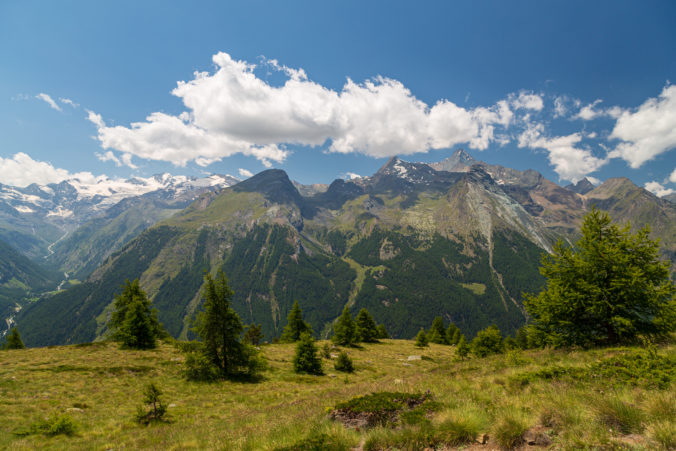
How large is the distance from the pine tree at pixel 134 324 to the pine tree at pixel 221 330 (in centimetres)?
1238

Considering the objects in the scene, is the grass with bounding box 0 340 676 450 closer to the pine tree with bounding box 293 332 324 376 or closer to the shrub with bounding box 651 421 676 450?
the shrub with bounding box 651 421 676 450

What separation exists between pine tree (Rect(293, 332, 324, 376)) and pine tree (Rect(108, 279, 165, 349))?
1846cm

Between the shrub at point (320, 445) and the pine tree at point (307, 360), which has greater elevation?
the shrub at point (320, 445)

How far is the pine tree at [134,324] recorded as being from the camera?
31984mm

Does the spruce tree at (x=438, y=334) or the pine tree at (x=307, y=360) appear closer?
the pine tree at (x=307, y=360)

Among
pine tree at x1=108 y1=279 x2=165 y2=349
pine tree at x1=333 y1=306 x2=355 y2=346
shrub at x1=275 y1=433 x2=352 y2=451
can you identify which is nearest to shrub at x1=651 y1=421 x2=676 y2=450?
shrub at x1=275 y1=433 x2=352 y2=451

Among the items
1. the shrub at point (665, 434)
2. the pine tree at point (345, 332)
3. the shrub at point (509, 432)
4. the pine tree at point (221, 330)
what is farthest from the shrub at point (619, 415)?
the pine tree at point (345, 332)

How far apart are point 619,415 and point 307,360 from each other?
91.9 ft

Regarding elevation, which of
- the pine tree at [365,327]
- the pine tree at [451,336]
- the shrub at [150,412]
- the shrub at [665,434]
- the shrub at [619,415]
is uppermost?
the shrub at [665,434]

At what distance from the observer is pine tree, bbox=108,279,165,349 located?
105ft

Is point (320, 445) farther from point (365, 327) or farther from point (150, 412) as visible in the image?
point (365, 327)

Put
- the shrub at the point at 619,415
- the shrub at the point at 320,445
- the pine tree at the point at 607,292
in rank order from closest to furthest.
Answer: the shrub at the point at 619,415 < the shrub at the point at 320,445 < the pine tree at the point at 607,292

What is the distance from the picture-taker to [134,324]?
32.3 m

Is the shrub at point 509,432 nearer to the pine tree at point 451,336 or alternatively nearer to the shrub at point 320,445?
the shrub at point 320,445
